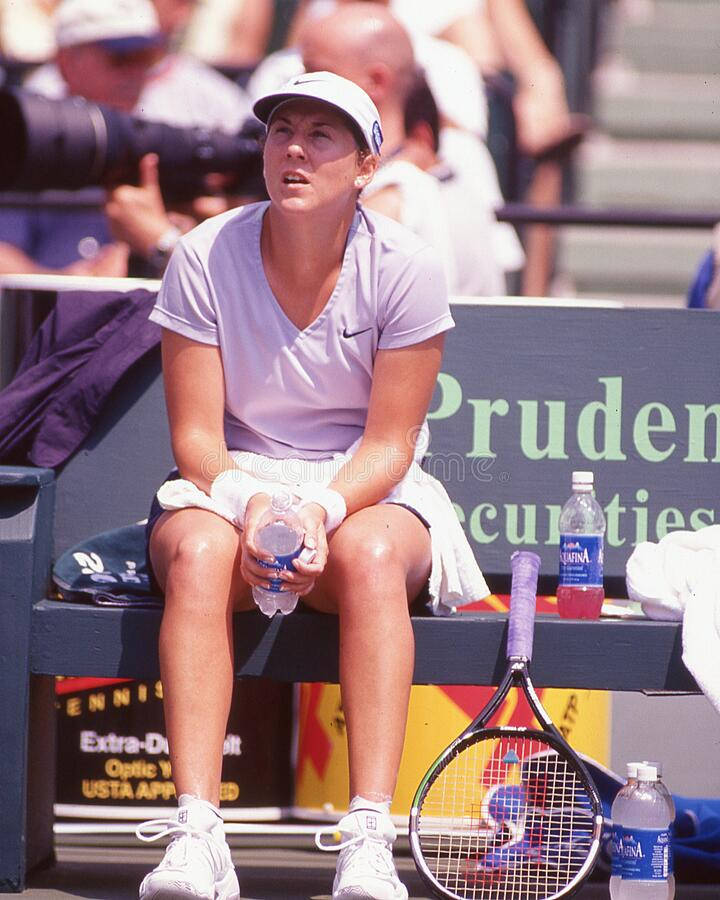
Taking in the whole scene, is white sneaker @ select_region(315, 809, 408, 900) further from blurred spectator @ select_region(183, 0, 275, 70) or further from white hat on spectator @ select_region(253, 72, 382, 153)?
blurred spectator @ select_region(183, 0, 275, 70)

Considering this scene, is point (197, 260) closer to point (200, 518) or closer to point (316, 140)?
point (316, 140)

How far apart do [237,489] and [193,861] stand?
0.66 m

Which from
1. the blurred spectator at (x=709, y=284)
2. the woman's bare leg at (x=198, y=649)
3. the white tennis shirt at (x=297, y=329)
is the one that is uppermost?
the blurred spectator at (x=709, y=284)

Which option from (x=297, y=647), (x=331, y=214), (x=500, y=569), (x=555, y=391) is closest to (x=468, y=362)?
(x=555, y=391)

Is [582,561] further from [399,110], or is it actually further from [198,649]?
[399,110]

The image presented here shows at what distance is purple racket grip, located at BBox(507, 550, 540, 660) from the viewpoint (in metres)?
2.89

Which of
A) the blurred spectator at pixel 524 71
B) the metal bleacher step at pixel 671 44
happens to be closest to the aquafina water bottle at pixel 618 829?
the blurred spectator at pixel 524 71

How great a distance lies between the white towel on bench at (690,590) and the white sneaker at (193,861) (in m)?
0.88

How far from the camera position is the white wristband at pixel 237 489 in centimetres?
289

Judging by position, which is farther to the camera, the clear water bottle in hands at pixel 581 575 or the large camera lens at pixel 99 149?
the large camera lens at pixel 99 149

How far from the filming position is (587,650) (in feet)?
9.90

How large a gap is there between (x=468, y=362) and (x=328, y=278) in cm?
63

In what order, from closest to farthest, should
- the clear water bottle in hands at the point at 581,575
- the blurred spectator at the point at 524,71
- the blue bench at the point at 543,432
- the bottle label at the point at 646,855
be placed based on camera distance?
the bottle label at the point at 646,855, the clear water bottle in hands at the point at 581,575, the blue bench at the point at 543,432, the blurred spectator at the point at 524,71

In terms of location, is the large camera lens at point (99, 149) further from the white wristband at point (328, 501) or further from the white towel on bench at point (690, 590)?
the white towel on bench at point (690, 590)
